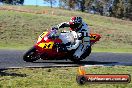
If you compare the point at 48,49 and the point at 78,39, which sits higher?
the point at 78,39

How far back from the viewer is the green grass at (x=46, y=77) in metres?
8.30

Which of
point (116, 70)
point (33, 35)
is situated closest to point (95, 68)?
point (116, 70)

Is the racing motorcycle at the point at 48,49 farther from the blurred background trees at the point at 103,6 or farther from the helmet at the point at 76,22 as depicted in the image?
the blurred background trees at the point at 103,6

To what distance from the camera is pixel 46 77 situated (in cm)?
948

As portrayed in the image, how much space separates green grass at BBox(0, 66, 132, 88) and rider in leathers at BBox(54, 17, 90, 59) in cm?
239

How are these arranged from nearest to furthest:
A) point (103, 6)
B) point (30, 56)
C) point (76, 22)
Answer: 1. point (30, 56)
2. point (76, 22)
3. point (103, 6)

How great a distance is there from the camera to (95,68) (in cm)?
1161

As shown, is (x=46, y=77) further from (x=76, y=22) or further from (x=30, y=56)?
(x=76, y=22)

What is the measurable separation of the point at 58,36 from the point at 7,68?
3.35 metres

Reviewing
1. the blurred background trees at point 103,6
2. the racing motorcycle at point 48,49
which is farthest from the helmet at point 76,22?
the blurred background trees at point 103,6

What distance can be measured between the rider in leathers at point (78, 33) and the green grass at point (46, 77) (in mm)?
2393

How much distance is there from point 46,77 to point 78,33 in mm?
4646

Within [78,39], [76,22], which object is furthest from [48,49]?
[76,22]

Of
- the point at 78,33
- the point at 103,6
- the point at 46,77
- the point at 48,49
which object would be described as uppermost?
the point at 78,33
